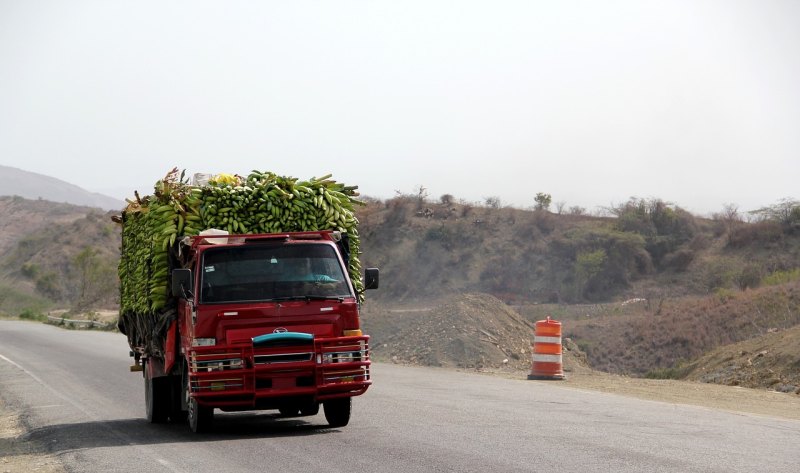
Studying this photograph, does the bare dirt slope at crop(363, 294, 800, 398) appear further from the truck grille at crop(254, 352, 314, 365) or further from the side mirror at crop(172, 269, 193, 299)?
the side mirror at crop(172, 269, 193, 299)

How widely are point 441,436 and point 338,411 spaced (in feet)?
5.99

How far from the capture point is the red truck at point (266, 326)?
1264 centimetres

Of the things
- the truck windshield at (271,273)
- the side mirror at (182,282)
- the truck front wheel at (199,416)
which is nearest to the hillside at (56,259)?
the truck front wheel at (199,416)

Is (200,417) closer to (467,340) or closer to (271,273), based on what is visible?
(271,273)

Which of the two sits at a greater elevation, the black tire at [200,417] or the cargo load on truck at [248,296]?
the cargo load on truck at [248,296]

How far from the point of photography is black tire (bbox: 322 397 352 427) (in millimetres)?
13823

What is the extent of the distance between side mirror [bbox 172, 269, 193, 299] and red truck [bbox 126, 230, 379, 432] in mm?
13

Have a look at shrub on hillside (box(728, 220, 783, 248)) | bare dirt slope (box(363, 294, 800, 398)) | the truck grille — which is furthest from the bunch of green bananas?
shrub on hillside (box(728, 220, 783, 248))

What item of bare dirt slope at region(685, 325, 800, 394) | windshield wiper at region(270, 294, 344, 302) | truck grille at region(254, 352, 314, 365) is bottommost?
bare dirt slope at region(685, 325, 800, 394)

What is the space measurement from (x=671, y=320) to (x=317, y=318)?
1050 inches

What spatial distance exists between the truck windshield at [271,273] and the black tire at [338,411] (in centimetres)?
150

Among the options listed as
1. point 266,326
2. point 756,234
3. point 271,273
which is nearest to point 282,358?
point 266,326

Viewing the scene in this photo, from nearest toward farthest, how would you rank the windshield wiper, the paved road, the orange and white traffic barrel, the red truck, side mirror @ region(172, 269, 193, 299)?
the paved road → the red truck → side mirror @ region(172, 269, 193, 299) → the windshield wiper → the orange and white traffic barrel

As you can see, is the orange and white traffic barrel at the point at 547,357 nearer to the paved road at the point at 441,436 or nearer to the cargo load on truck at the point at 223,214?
the paved road at the point at 441,436
